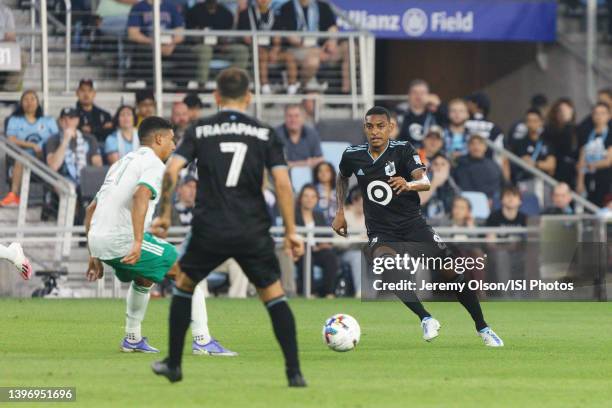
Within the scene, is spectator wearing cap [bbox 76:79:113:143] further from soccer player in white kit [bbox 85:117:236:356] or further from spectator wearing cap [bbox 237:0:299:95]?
soccer player in white kit [bbox 85:117:236:356]

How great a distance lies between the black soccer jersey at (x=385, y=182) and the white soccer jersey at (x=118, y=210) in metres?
2.37

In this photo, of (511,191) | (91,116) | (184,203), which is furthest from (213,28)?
(511,191)

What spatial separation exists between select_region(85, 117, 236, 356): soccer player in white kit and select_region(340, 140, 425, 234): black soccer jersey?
7.62 feet

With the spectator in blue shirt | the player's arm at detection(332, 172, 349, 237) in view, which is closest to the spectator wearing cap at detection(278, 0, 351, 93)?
the spectator in blue shirt

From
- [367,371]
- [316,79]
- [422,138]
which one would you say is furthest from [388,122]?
[316,79]

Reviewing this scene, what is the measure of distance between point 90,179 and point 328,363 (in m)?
10.5

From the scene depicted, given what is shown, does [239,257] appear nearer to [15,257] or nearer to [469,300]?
[469,300]

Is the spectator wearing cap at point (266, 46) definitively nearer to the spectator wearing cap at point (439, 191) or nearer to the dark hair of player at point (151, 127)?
the spectator wearing cap at point (439, 191)

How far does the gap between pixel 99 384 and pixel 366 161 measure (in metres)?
4.71

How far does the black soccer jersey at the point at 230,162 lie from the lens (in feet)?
32.2

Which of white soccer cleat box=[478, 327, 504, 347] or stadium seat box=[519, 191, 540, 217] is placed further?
stadium seat box=[519, 191, 540, 217]

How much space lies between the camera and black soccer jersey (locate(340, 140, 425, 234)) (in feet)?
46.0

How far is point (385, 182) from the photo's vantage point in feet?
46.2

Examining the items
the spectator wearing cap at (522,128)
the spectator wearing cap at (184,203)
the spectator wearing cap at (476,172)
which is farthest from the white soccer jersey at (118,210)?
the spectator wearing cap at (522,128)
